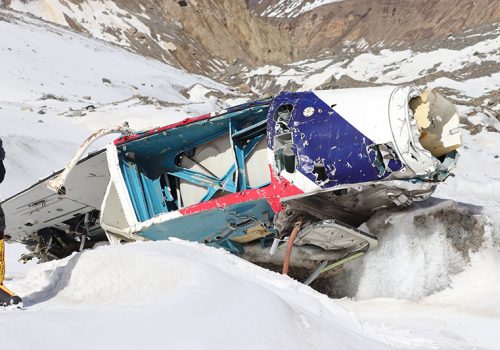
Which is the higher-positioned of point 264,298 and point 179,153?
point 179,153

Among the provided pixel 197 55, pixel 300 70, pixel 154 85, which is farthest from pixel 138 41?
pixel 154 85

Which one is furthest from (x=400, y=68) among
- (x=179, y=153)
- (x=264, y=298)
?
(x=264, y=298)

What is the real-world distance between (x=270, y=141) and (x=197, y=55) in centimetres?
5146

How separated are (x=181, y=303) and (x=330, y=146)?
228 centimetres

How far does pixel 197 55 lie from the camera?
5478 cm

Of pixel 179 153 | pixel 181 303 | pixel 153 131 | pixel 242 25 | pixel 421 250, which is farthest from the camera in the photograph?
pixel 242 25

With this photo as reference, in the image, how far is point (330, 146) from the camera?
4395 mm

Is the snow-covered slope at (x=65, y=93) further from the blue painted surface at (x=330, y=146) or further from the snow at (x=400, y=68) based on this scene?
the snow at (x=400, y=68)

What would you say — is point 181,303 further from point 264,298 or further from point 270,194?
point 270,194

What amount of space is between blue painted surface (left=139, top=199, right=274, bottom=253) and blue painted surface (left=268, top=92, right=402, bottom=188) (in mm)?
573

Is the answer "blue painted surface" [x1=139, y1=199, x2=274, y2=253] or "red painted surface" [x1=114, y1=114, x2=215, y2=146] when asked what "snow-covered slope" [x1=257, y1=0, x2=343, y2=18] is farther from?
"blue painted surface" [x1=139, y1=199, x2=274, y2=253]

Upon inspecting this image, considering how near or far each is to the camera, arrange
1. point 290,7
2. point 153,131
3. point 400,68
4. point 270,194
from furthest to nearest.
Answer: point 290,7 → point 400,68 → point 153,131 → point 270,194

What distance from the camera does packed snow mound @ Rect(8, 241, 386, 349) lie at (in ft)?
6.86

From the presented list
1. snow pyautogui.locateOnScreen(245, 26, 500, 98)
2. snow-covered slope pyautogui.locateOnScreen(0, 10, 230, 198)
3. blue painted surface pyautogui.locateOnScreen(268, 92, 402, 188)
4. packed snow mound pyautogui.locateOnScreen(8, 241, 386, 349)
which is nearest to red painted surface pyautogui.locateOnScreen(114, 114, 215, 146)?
blue painted surface pyautogui.locateOnScreen(268, 92, 402, 188)
